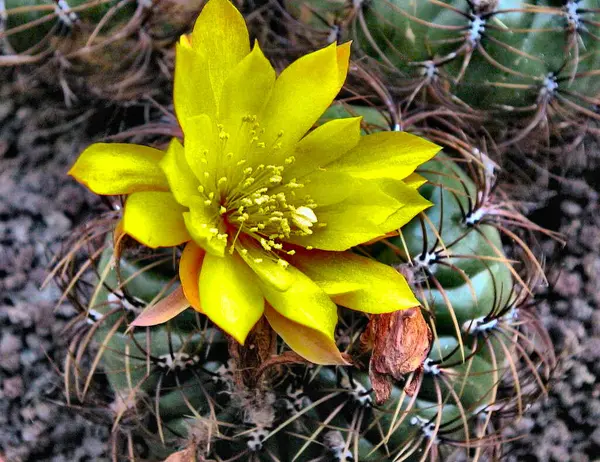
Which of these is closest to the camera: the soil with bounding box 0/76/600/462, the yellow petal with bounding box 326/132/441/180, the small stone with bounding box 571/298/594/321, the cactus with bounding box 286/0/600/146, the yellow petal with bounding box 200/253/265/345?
the yellow petal with bounding box 200/253/265/345

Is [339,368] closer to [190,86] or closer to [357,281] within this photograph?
[357,281]

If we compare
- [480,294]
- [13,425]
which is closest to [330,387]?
[480,294]

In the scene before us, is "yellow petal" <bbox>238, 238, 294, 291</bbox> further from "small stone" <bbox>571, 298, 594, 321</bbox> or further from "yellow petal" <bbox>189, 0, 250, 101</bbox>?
"small stone" <bbox>571, 298, 594, 321</bbox>

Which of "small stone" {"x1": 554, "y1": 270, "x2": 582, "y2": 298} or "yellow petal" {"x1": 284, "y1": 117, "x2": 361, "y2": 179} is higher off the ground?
"yellow petal" {"x1": 284, "y1": 117, "x2": 361, "y2": 179}

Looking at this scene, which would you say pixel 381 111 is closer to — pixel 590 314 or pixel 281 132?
pixel 281 132

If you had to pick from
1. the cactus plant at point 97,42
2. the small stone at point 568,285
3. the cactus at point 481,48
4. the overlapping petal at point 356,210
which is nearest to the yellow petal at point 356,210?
the overlapping petal at point 356,210

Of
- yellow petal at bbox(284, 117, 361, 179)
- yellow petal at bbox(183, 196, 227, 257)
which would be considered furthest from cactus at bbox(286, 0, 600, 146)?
yellow petal at bbox(183, 196, 227, 257)

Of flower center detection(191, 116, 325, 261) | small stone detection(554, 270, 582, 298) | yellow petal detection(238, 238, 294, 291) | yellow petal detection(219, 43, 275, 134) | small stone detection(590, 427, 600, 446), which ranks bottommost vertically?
small stone detection(590, 427, 600, 446)
